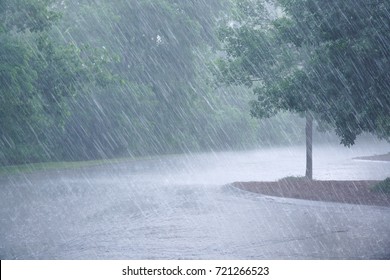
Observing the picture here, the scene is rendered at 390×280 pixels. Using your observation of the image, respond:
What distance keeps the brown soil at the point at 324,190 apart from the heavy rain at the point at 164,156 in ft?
0.20

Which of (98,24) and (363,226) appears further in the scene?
(98,24)

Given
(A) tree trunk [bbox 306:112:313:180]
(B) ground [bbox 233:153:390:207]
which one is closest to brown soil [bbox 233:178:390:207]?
(B) ground [bbox 233:153:390:207]

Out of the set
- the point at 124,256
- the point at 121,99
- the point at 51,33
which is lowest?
the point at 121,99

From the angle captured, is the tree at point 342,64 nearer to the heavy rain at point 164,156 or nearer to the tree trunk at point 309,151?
the heavy rain at point 164,156

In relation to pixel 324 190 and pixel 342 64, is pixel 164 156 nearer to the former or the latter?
pixel 324 190

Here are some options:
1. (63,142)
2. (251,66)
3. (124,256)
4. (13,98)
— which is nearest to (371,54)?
(251,66)

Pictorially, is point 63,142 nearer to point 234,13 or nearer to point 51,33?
point 51,33

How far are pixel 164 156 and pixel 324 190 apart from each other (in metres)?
32.4

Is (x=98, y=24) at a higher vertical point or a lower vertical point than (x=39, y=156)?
higher

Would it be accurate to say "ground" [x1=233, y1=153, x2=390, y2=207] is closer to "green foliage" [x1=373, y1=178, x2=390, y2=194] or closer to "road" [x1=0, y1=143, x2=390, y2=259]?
"green foliage" [x1=373, y1=178, x2=390, y2=194]

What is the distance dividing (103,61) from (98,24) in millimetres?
12008

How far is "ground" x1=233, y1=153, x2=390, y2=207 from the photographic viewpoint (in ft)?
52.8

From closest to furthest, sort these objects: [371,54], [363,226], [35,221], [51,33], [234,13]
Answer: [363,226], [35,221], [371,54], [234,13], [51,33]

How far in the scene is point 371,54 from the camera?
48.8ft
